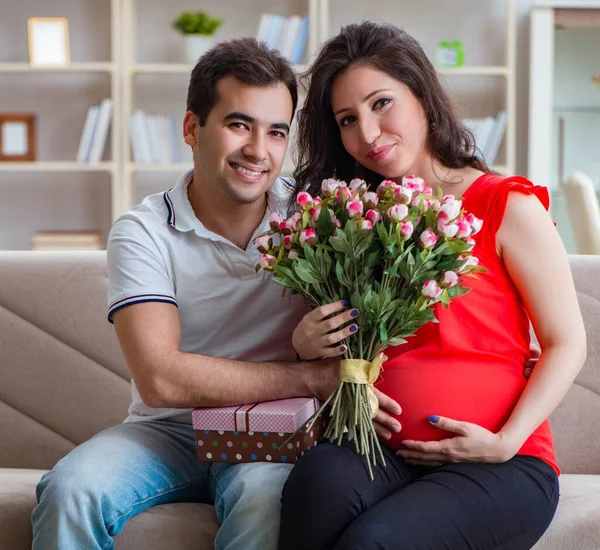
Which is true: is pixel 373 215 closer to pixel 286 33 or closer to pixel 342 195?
pixel 342 195

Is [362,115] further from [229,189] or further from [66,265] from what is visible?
[66,265]

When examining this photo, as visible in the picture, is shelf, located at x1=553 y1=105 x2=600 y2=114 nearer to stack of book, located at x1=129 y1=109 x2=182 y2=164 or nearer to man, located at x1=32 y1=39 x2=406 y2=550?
stack of book, located at x1=129 y1=109 x2=182 y2=164

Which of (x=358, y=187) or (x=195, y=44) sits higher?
(x=195, y=44)

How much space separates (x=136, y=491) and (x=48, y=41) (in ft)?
12.1

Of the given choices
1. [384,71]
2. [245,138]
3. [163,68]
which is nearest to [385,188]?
[384,71]

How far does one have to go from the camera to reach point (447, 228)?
149cm

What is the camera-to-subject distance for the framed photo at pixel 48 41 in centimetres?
481

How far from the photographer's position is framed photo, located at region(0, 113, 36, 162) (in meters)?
4.88

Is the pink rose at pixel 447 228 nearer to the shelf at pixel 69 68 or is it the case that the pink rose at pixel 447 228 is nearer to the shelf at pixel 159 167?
the shelf at pixel 159 167

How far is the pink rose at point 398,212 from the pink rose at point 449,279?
120mm

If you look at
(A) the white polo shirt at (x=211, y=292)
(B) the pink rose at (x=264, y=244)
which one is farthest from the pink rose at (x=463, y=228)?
(A) the white polo shirt at (x=211, y=292)

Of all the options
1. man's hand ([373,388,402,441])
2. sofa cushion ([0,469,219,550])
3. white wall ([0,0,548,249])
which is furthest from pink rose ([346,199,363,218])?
white wall ([0,0,548,249])

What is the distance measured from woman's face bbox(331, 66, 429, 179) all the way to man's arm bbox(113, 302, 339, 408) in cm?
42

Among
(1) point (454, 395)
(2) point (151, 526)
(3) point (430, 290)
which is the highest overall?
(3) point (430, 290)
